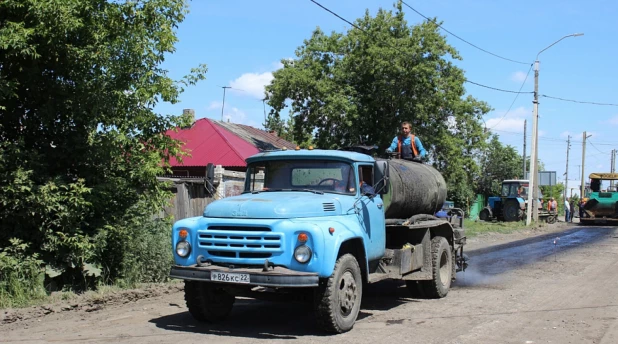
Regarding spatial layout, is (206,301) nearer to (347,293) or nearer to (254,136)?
(347,293)

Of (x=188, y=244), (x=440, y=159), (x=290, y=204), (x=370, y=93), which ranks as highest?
(x=370, y=93)

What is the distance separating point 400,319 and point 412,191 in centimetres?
249

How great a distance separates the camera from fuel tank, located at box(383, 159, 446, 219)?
950 cm

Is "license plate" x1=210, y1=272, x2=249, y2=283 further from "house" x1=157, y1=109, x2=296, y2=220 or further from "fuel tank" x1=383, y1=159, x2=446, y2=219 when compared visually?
"house" x1=157, y1=109, x2=296, y2=220

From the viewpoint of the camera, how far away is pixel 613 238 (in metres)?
24.1

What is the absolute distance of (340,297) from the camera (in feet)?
23.7

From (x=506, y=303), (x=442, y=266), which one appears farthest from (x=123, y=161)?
(x=506, y=303)

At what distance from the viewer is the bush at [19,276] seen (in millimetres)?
8664

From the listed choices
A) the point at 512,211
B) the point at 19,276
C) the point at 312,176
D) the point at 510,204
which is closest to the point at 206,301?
the point at 312,176

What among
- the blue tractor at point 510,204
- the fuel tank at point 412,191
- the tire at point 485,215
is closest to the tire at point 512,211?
the blue tractor at point 510,204

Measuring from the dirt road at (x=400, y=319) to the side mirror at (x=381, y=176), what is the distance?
5.73 feet

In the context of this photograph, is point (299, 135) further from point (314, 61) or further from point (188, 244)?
point (188, 244)

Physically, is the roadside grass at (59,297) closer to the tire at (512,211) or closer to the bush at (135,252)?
the bush at (135,252)

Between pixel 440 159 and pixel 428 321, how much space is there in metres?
21.4
